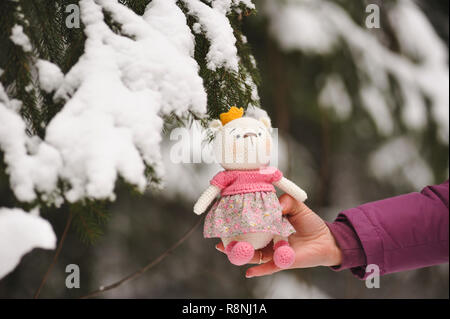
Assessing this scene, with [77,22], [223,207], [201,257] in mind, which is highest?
[77,22]

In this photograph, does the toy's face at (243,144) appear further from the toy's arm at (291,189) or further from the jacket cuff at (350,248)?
the jacket cuff at (350,248)

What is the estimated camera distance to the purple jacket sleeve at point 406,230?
1136 millimetres

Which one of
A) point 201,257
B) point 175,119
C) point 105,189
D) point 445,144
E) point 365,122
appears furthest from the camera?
point 201,257

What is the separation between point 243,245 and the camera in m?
1.00

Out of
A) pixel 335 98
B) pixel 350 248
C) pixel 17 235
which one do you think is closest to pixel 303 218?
pixel 350 248

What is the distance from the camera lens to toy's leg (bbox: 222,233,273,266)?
1.00 meters

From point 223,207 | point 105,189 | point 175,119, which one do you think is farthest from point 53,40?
point 223,207

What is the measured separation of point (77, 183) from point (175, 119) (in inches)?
10.8

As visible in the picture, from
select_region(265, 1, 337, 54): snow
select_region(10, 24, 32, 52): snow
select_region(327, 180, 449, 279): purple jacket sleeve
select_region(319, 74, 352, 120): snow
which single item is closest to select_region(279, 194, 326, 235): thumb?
select_region(327, 180, 449, 279): purple jacket sleeve

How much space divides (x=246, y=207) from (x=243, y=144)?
6.3 inches

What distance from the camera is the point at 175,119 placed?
938 millimetres

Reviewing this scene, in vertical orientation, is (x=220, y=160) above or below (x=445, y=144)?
above

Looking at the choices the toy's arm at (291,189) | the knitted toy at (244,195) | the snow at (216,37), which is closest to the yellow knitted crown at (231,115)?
the knitted toy at (244,195)
